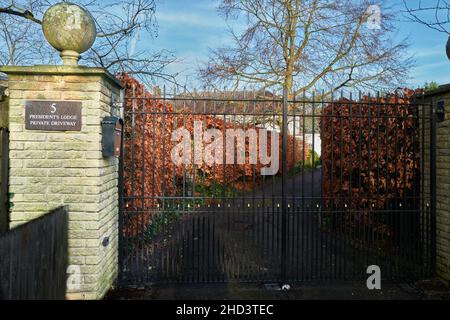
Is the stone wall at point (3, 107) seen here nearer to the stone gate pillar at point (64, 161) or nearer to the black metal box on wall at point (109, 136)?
the stone gate pillar at point (64, 161)

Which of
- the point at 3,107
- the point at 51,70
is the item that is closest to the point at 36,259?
the point at 3,107

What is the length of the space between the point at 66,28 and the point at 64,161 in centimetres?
143

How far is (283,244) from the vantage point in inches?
158

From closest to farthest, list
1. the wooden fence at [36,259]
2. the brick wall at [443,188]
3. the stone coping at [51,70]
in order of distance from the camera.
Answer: the wooden fence at [36,259], the stone coping at [51,70], the brick wall at [443,188]

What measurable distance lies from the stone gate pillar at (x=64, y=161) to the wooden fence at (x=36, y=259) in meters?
0.17

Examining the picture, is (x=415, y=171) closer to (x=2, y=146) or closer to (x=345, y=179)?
(x=345, y=179)

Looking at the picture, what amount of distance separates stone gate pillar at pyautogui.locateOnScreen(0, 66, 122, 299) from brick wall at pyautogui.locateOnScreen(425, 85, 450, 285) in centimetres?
416

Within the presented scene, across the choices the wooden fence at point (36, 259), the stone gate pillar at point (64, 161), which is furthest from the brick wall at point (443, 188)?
the wooden fence at point (36, 259)

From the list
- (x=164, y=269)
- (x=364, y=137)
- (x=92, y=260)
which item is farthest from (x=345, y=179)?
(x=92, y=260)

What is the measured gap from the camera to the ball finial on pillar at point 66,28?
11.2ft

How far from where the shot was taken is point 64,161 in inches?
132

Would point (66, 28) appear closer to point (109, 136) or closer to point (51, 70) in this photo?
point (51, 70)

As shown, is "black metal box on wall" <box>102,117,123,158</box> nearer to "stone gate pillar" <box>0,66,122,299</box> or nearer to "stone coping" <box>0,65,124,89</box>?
"stone gate pillar" <box>0,66,122,299</box>
